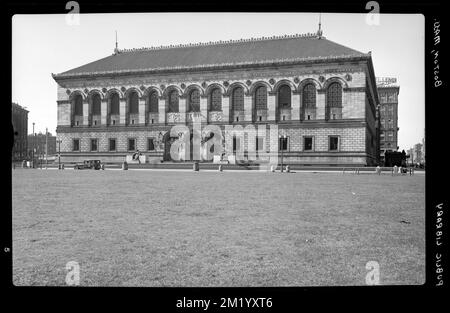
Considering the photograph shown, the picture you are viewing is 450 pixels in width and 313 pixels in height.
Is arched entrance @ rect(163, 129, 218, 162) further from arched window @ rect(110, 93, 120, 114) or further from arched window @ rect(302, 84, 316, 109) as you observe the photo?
arched window @ rect(302, 84, 316, 109)

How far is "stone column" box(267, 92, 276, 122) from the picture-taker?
1775 inches

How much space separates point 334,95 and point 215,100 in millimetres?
15239

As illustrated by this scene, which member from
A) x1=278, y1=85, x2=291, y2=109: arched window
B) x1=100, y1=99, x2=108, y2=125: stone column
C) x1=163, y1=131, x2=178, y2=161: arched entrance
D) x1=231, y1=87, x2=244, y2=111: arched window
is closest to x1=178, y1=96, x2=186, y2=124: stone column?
x1=163, y1=131, x2=178, y2=161: arched entrance

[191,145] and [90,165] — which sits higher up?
[191,145]

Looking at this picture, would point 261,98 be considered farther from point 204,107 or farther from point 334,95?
point 334,95

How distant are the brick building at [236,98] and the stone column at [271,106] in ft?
0.44

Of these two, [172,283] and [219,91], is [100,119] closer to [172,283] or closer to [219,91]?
[219,91]

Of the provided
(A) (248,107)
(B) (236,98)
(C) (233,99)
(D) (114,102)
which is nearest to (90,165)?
(D) (114,102)

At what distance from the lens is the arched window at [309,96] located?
143 ft

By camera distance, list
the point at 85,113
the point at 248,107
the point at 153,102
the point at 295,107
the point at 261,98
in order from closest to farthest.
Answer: the point at 85,113, the point at 295,107, the point at 261,98, the point at 248,107, the point at 153,102

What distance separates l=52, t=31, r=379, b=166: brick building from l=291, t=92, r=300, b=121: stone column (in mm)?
123

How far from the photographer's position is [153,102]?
4816 centimetres
